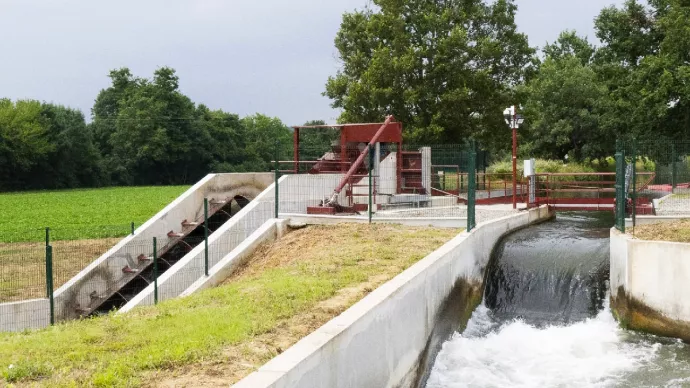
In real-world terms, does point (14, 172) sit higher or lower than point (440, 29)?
lower

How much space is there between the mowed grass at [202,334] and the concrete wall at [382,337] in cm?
41

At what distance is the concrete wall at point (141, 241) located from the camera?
1631cm

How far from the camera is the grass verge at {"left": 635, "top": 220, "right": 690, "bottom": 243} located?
43.1 feet

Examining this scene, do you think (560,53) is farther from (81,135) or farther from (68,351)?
(68,351)

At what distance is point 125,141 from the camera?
79188mm

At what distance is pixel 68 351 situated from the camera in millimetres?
6629

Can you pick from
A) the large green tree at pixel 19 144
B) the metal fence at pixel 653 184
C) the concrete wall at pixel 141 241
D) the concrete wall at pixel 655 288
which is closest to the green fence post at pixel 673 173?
the metal fence at pixel 653 184

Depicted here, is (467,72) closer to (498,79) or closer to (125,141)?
(498,79)

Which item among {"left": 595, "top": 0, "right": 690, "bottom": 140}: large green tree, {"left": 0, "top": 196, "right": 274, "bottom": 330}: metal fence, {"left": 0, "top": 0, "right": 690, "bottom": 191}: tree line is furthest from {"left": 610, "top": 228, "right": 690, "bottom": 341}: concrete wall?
{"left": 595, "top": 0, "right": 690, "bottom": 140}: large green tree

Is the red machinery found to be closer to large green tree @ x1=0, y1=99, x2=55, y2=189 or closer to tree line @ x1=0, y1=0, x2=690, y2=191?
tree line @ x1=0, y1=0, x2=690, y2=191

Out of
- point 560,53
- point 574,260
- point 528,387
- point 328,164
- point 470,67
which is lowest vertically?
point 528,387

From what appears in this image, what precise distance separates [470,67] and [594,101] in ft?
83.2

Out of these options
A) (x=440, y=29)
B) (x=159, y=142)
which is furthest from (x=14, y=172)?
(x=440, y=29)

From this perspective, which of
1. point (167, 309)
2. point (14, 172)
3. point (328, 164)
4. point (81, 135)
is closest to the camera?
point (167, 309)
